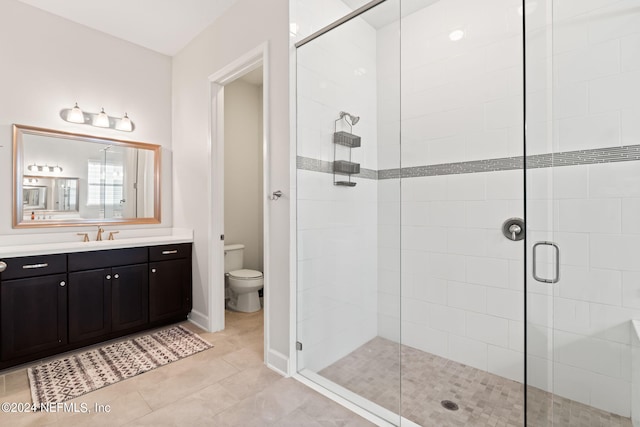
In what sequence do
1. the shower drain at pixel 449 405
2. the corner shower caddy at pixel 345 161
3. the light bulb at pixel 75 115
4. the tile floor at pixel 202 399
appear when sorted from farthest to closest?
the light bulb at pixel 75 115
the corner shower caddy at pixel 345 161
the shower drain at pixel 449 405
the tile floor at pixel 202 399

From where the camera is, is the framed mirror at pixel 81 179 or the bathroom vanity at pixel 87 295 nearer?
the bathroom vanity at pixel 87 295

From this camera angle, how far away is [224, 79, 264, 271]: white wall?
3.79m

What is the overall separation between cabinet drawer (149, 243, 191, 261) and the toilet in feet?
1.80

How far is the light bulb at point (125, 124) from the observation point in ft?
9.84

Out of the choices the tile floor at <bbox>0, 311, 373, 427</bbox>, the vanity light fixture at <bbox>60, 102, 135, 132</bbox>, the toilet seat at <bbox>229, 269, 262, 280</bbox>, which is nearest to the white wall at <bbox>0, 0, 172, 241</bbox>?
the vanity light fixture at <bbox>60, 102, 135, 132</bbox>

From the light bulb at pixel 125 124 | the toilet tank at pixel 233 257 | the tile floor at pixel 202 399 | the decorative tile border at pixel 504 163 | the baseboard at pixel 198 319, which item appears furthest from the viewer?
the toilet tank at pixel 233 257

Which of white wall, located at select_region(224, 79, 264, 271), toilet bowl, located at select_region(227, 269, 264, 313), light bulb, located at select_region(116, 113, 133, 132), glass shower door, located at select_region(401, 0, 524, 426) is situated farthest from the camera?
white wall, located at select_region(224, 79, 264, 271)

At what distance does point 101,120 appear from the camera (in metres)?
2.86

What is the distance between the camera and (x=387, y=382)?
184cm

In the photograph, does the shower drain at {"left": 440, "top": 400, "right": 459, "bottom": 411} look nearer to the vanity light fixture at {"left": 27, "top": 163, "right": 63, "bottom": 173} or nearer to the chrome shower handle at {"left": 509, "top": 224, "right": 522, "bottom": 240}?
the chrome shower handle at {"left": 509, "top": 224, "right": 522, "bottom": 240}

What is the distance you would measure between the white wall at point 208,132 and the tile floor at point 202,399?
0.25 metres

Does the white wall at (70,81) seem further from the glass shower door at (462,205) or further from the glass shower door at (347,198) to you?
the glass shower door at (462,205)

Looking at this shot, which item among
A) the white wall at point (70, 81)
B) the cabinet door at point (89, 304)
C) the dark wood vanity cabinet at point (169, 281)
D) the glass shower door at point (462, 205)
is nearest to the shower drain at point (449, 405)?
the glass shower door at point (462, 205)

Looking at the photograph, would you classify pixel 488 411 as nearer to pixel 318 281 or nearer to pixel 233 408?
pixel 318 281
